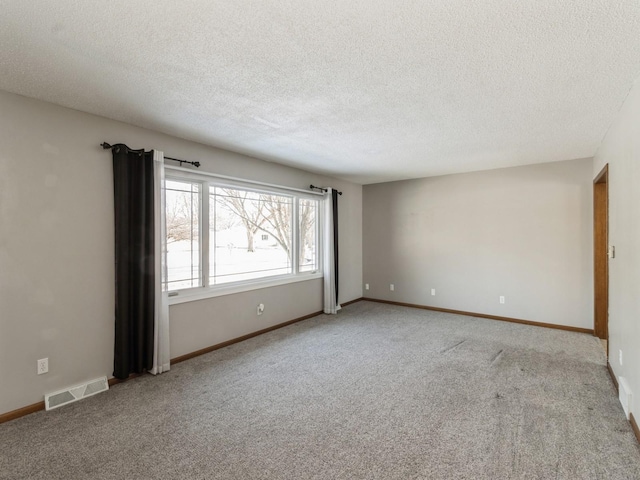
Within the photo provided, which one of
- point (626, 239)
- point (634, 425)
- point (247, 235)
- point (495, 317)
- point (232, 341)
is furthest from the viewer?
point (495, 317)

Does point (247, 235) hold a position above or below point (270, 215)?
below

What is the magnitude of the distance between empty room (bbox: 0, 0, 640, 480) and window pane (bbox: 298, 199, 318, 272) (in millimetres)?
546

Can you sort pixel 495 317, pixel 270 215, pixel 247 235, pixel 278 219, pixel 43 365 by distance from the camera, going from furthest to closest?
pixel 495 317 < pixel 278 219 < pixel 270 215 < pixel 247 235 < pixel 43 365

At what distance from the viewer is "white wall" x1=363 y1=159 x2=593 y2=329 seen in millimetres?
4574

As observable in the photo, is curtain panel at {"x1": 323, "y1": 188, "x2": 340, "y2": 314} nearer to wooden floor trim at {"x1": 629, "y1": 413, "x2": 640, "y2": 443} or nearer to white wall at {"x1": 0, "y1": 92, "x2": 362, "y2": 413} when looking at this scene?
white wall at {"x1": 0, "y1": 92, "x2": 362, "y2": 413}

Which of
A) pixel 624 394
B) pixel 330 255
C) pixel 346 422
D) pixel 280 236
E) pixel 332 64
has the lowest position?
pixel 346 422

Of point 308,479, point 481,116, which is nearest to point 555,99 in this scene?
point 481,116

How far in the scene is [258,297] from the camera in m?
4.47

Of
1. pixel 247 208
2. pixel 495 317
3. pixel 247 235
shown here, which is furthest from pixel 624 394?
pixel 247 208

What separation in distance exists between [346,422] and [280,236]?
3.11 metres

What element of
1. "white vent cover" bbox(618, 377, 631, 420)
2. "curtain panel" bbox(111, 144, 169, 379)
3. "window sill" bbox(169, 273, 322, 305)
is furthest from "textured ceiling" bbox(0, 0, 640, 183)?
"white vent cover" bbox(618, 377, 631, 420)

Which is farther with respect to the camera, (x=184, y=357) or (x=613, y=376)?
(x=184, y=357)

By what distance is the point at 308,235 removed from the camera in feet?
18.1

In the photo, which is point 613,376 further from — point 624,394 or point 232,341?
point 232,341
